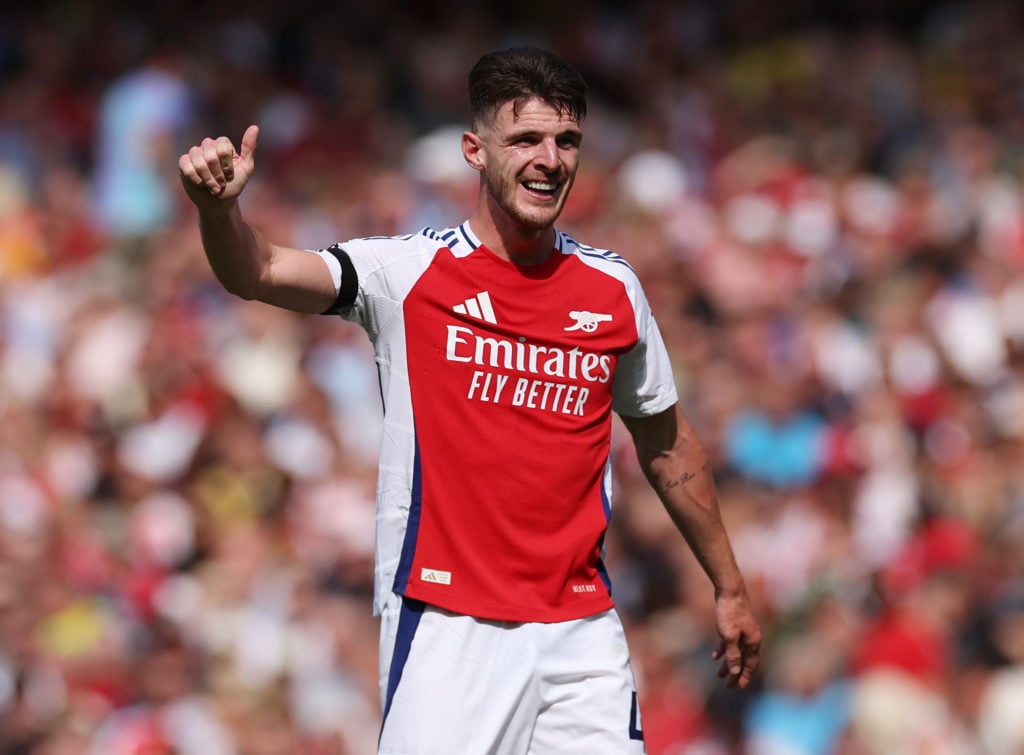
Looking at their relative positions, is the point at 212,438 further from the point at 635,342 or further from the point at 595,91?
the point at 635,342

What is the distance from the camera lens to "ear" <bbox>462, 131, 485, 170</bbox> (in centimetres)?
497

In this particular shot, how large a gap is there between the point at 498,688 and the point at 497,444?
2.19ft

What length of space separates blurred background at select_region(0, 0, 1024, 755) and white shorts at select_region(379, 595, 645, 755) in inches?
135

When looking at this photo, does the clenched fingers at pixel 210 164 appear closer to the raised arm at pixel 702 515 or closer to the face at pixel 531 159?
the face at pixel 531 159

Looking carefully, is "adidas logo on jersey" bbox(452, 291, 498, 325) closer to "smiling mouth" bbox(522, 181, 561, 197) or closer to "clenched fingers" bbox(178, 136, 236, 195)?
"smiling mouth" bbox(522, 181, 561, 197)

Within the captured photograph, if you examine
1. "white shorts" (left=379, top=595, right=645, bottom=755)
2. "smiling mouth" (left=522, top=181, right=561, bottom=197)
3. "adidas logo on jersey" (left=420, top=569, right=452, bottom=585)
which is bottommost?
"white shorts" (left=379, top=595, right=645, bottom=755)

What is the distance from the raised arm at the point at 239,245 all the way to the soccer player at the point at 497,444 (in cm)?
1

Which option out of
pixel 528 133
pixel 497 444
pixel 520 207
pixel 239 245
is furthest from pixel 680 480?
pixel 239 245

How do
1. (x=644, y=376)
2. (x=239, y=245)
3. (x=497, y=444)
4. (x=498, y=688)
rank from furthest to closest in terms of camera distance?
(x=644, y=376)
(x=497, y=444)
(x=498, y=688)
(x=239, y=245)

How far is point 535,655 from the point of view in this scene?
4793mm

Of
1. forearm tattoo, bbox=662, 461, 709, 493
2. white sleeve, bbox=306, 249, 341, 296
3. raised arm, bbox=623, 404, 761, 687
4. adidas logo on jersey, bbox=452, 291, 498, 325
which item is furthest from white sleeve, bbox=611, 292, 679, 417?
white sleeve, bbox=306, 249, 341, 296

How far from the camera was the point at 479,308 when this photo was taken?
491 cm

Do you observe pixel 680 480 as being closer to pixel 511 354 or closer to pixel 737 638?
pixel 737 638

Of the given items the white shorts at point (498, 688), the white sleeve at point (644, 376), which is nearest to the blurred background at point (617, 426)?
the white sleeve at point (644, 376)
